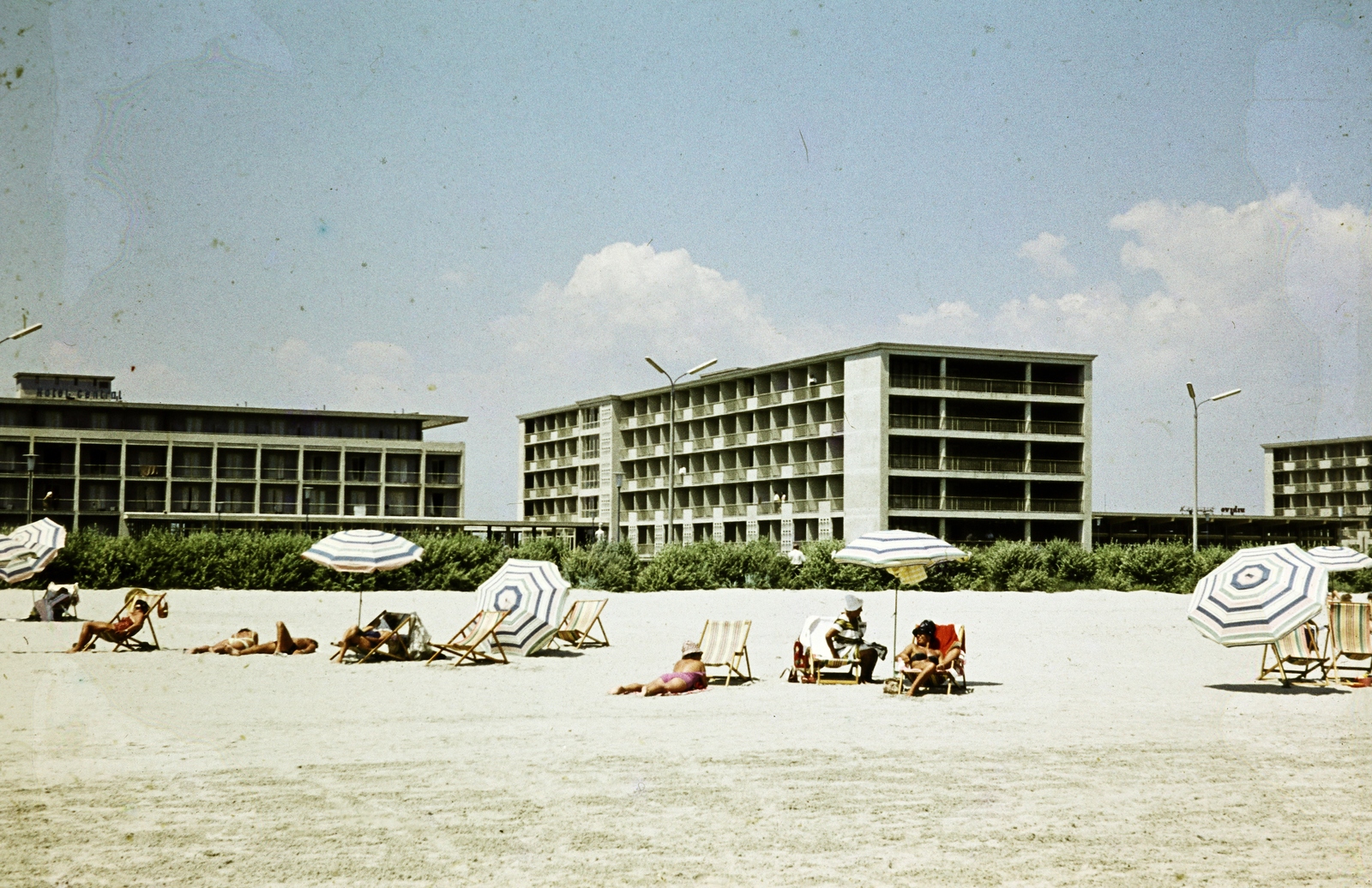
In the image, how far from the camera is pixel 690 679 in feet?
50.0

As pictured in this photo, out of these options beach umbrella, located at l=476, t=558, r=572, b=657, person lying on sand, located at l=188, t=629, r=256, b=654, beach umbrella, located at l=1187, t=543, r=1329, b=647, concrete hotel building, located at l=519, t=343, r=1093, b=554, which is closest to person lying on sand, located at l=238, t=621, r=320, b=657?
person lying on sand, located at l=188, t=629, r=256, b=654

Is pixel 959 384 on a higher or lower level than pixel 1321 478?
higher

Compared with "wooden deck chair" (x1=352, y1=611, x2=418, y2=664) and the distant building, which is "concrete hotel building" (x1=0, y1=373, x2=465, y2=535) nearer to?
"wooden deck chair" (x1=352, y1=611, x2=418, y2=664)

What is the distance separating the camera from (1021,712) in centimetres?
1316

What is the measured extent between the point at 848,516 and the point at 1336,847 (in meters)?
62.8

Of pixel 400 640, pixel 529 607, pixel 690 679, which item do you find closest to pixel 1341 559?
pixel 690 679

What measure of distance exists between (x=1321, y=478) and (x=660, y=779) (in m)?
125

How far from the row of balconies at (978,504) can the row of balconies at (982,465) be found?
1.54 meters

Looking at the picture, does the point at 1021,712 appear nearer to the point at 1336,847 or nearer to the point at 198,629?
the point at 1336,847

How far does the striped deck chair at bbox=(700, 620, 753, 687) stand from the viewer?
16.1 m

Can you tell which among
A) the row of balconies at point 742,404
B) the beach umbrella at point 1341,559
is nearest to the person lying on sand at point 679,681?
the beach umbrella at point 1341,559

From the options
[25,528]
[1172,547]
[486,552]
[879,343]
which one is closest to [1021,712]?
[25,528]

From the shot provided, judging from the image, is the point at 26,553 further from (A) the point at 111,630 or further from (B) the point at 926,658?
(B) the point at 926,658

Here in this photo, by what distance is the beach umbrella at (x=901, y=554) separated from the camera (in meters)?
15.6
